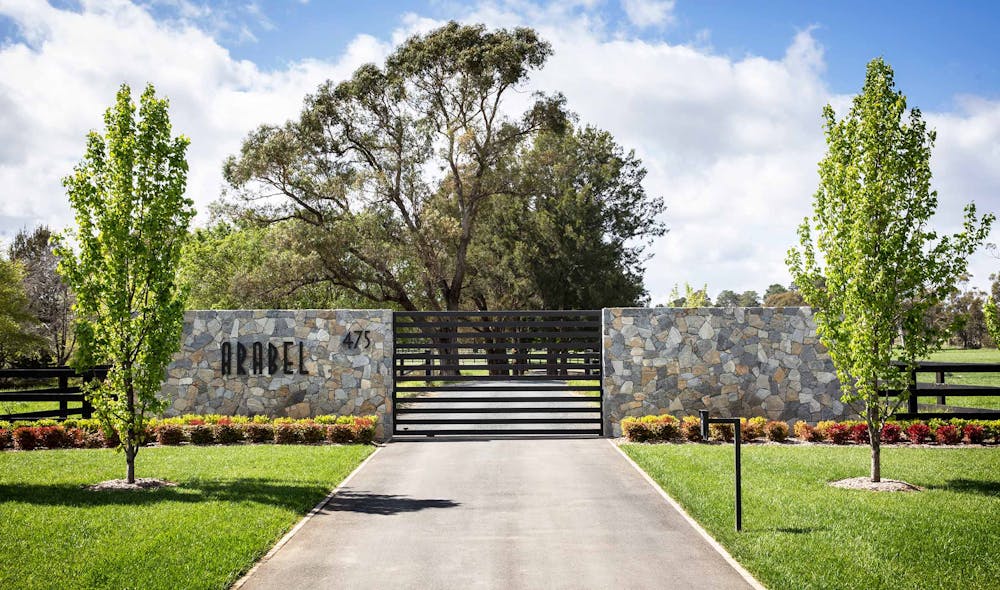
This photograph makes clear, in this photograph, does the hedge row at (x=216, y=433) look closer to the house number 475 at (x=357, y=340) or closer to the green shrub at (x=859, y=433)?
the house number 475 at (x=357, y=340)

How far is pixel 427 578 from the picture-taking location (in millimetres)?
6637

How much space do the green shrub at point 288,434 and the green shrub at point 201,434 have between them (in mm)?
1319

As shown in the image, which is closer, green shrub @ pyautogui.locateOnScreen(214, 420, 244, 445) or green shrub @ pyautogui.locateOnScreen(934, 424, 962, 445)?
green shrub @ pyautogui.locateOnScreen(934, 424, 962, 445)

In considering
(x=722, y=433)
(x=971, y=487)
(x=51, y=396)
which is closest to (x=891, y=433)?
(x=722, y=433)

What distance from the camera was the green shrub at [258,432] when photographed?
595 inches

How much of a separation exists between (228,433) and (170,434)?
1151mm

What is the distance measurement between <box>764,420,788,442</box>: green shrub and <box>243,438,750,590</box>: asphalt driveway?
4385mm

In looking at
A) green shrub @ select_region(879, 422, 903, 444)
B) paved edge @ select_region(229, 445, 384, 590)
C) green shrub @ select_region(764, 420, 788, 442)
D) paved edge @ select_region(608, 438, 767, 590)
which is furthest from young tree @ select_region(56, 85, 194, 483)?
green shrub @ select_region(879, 422, 903, 444)

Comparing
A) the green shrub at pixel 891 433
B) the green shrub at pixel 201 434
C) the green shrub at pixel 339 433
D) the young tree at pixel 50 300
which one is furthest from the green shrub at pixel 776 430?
the young tree at pixel 50 300

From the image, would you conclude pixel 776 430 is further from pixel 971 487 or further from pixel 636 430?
pixel 971 487

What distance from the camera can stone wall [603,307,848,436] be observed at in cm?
1614

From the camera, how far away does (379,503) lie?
31.8 ft

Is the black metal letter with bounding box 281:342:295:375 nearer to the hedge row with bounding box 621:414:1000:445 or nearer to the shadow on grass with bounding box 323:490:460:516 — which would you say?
the shadow on grass with bounding box 323:490:460:516

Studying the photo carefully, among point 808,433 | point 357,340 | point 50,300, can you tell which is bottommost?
point 808,433
